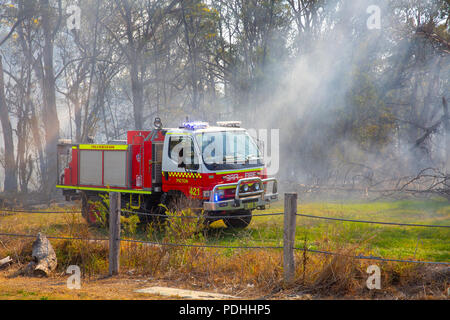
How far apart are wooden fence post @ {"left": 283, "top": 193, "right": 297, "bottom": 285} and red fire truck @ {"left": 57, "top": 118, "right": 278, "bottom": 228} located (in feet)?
13.3

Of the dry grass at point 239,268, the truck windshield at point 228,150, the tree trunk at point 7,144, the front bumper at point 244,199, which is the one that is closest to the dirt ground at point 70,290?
the dry grass at point 239,268

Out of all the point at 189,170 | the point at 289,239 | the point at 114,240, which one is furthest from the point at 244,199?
the point at 289,239

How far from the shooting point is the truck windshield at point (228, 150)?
37.2 feet

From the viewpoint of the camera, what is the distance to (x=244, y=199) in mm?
11258

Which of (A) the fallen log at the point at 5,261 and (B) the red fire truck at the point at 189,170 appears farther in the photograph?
(B) the red fire truck at the point at 189,170

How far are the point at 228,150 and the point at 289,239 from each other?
17.4 ft

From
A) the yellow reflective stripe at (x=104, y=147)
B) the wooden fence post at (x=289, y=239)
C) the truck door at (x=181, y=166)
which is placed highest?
the yellow reflective stripe at (x=104, y=147)

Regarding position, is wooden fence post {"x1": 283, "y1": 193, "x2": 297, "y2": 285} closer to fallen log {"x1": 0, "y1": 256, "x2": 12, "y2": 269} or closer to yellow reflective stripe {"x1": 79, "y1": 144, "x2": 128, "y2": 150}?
fallen log {"x1": 0, "y1": 256, "x2": 12, "y2": 269}

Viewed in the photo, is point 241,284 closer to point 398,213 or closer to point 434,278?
point 434,278

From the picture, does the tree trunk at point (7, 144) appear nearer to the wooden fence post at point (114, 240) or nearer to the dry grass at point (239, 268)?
the dry grass at point (239, 268)

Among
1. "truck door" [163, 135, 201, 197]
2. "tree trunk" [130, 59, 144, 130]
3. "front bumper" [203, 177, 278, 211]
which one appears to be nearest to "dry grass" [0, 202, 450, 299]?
"front bumper" [203, 177, 278, 211]

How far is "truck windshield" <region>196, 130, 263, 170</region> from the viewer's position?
1134 cm

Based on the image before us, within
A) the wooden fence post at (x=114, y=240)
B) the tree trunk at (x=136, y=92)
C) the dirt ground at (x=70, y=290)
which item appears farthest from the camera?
the tree trunk at (x=136, y=92)

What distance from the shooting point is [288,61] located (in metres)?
31.4
